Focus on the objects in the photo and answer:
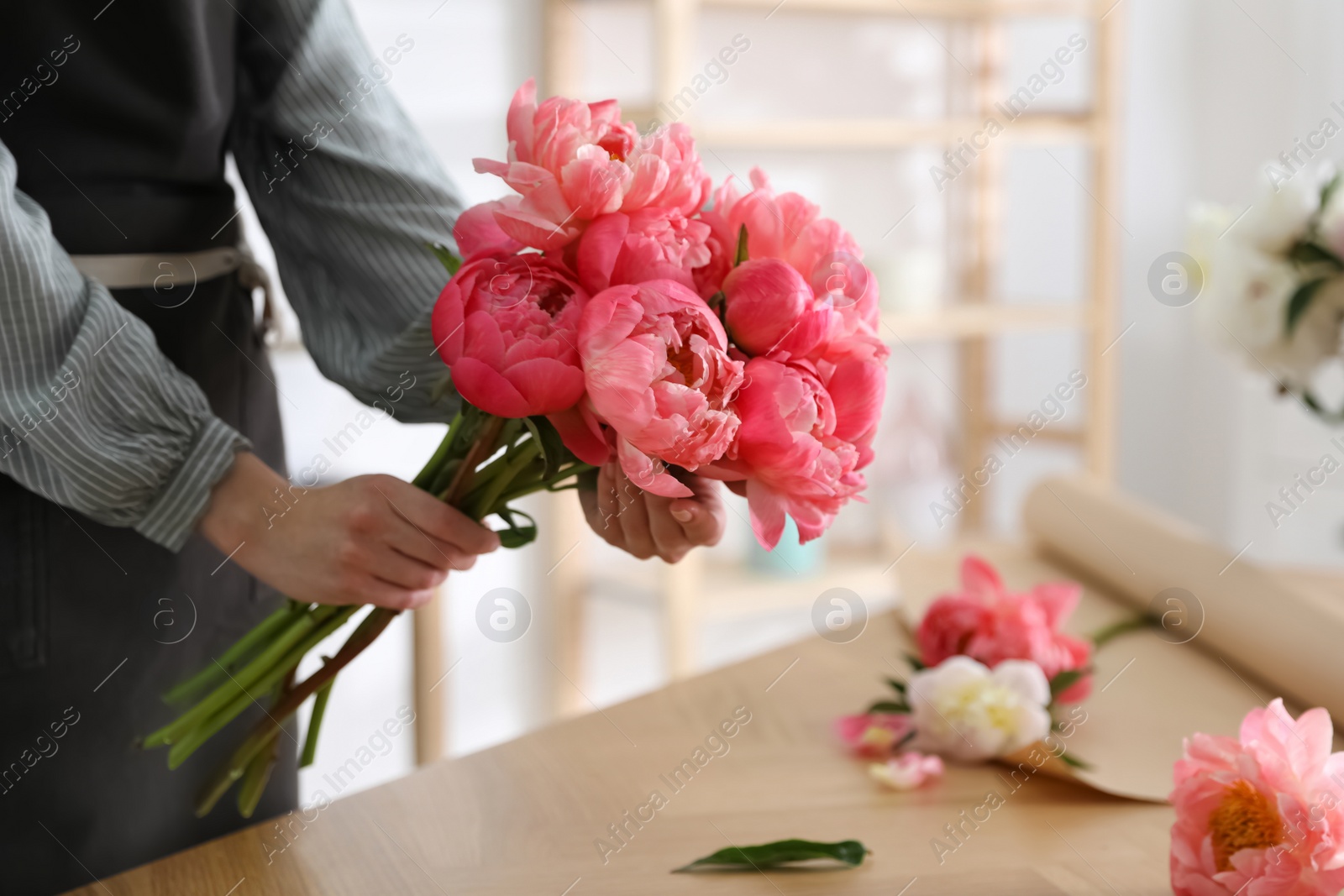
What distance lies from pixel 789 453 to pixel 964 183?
1978 mm

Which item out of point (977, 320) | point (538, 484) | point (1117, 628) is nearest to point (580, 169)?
point (538, 484)

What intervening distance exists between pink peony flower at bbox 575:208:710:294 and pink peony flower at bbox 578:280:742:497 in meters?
0.01

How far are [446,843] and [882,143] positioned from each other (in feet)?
4.96

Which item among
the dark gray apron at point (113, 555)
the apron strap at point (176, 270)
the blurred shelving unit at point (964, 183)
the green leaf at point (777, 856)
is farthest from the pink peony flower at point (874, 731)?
the blurred shelving unit at point (964, 183)

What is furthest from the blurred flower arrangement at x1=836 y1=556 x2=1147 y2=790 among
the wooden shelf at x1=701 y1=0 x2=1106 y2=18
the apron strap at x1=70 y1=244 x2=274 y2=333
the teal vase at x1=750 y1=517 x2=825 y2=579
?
the wooden shelf at x1=701 y1=0 x2=1106 y2=18

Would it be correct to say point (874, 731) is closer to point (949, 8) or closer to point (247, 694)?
point (247, 694)

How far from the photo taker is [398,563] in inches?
20.1

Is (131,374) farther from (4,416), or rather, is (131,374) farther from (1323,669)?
(1323,669)

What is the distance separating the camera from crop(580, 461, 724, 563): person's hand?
48 centimetres

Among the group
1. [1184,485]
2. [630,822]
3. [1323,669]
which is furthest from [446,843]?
[1184,485]

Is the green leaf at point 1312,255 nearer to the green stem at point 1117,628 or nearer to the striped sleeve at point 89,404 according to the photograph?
the green stem at point 1117,628

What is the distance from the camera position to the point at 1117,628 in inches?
33.6

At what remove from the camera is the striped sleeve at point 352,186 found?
2.17 ft

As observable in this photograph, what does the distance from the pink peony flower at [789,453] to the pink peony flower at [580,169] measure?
80mm
